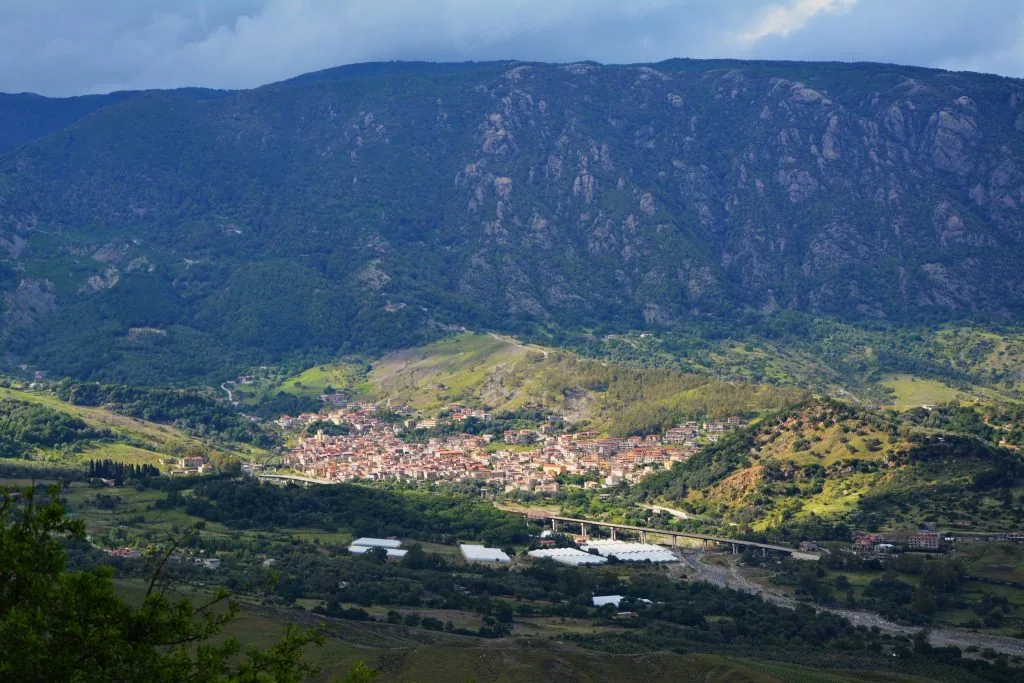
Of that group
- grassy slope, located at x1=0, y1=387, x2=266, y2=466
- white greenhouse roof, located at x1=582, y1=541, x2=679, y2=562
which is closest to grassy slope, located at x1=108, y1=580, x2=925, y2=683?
white greenhouse roof, located at x1=582, y1=541, x2=679, y2=562

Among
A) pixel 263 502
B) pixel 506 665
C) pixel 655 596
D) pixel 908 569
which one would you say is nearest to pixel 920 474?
pixel 908 569

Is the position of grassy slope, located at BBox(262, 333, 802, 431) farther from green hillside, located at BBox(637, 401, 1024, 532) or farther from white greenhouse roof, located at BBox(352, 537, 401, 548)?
white greenhouse roof, located at BBox(352, 537, 401, 548)

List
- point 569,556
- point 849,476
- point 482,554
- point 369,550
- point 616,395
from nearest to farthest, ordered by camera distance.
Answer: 1. point 369,550
2. point 482,554
3. point 569,556
4. point 849,476
5. point 616,395

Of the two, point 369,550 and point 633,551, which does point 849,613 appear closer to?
point 633,551

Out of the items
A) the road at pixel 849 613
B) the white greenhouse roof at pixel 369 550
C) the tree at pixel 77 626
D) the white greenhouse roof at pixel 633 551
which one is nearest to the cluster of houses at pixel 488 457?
the white greenhouse roof at pixel 633 551

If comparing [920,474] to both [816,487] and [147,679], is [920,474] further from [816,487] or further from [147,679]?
[147,679]

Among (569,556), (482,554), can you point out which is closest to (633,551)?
(569,556)

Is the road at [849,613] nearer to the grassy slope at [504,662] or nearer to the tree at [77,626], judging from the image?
the grassy slope at [504,662]
